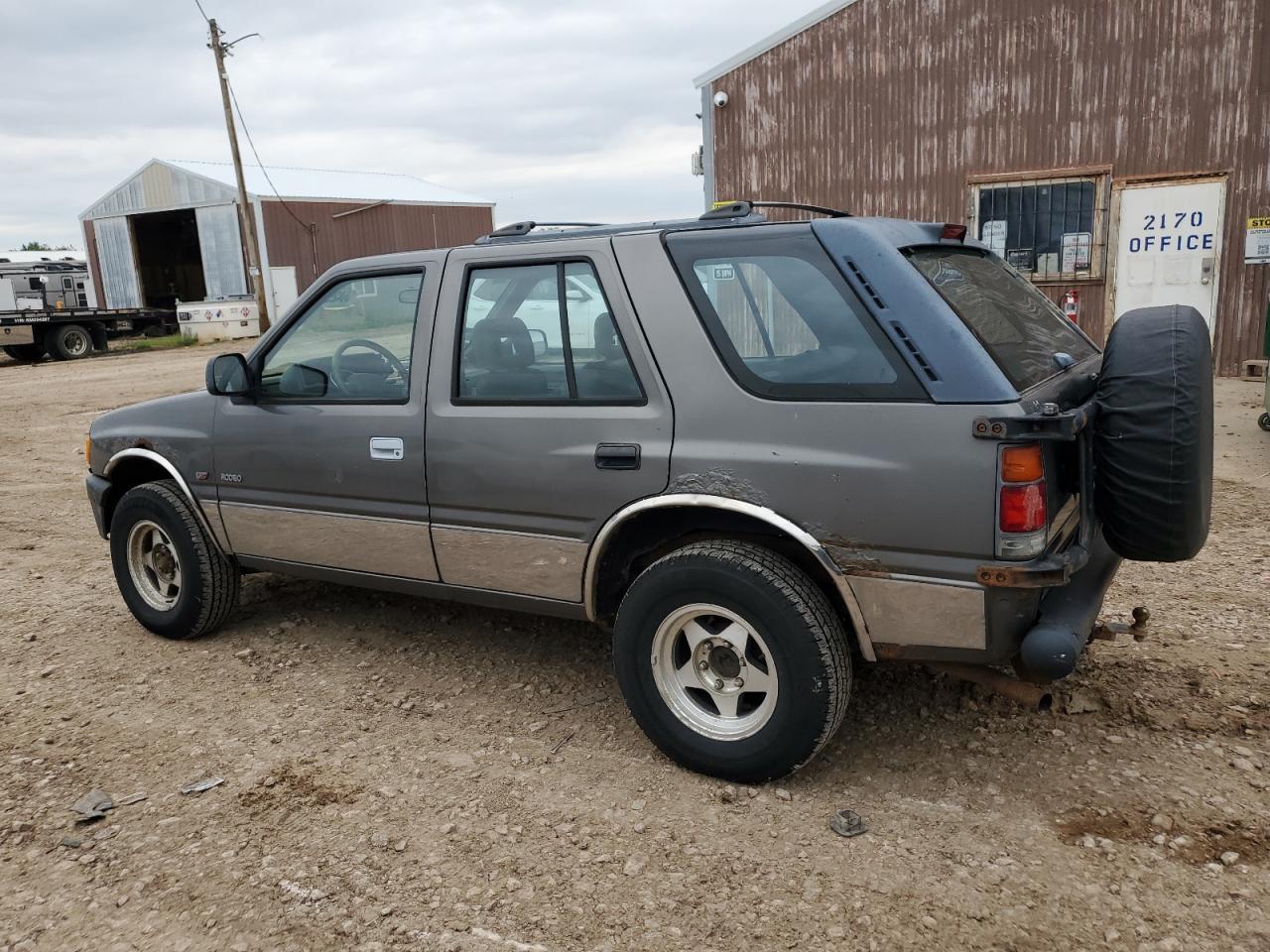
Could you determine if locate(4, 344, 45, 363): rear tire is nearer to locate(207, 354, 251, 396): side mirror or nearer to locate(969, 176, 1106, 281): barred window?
locate(969, 176, 1106, 281): barred window

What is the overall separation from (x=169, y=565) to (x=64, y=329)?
22080 mm

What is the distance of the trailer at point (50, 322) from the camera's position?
2217cm

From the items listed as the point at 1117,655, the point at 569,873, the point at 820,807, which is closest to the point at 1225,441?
the point at 1117,655

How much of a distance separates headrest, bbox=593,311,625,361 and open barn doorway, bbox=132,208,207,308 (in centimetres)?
3293

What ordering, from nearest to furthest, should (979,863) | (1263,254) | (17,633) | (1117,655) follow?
(979,863) < (1117,655) < (17,633) < (1263,254)

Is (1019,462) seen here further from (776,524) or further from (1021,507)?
(776,524)

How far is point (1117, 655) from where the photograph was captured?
4113 mm

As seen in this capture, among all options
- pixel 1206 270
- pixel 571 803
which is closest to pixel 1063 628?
pixel 571 803

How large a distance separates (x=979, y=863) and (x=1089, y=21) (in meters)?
11.5

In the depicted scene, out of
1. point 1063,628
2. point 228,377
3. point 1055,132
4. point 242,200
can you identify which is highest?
point 242,200

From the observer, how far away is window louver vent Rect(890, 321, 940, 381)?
9.27 ft

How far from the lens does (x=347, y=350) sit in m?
4.15

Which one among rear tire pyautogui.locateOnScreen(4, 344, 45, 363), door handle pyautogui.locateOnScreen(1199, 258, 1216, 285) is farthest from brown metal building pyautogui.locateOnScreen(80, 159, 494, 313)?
door handle pyautogui.locateOnScreen(1199, 258, 1216, 285)

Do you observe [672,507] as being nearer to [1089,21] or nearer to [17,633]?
[17,633]
